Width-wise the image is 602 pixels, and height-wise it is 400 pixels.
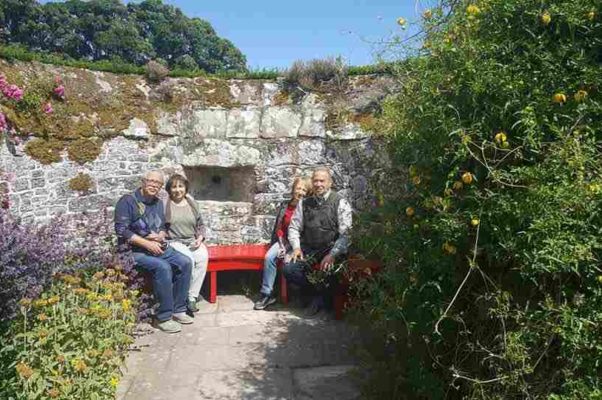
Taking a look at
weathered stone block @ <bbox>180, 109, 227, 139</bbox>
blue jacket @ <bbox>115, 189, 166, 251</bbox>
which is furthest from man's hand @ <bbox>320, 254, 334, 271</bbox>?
weathered stone block @ <bbox>180, 109, 227, 139</bbox>

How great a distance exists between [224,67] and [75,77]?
2605cm

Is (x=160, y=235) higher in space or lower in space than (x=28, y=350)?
higher

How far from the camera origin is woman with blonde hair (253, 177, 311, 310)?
482 centimetres

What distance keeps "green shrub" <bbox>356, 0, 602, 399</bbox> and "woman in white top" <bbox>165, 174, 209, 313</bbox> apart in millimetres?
2581

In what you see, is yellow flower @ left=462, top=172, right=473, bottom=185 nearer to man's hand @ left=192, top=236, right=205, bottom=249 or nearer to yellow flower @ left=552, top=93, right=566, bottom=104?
yellow flower @ left=552, top=93, right=566, bottom=104

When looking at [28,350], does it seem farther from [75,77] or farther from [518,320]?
[75,77]

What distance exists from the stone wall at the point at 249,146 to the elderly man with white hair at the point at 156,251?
1.14 m

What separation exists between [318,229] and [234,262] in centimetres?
98

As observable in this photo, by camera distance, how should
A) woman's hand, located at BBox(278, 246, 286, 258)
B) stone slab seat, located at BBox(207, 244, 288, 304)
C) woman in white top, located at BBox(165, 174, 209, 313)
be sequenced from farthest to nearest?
stone slab seat, located at BBox(207, 244, 288, 304), woman's hand, located at BBox(278, 246, 286, 258), woman in white top, located at BBox(165, 174, 209, 313)

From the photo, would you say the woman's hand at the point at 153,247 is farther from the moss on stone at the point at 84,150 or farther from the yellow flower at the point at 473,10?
the yellow flower at the point at 473,10

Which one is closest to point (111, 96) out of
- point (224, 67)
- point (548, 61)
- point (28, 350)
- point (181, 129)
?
point (181, 129)

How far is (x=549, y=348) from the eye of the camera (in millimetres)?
1959

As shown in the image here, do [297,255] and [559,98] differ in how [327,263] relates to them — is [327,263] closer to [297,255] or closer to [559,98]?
[297,255]

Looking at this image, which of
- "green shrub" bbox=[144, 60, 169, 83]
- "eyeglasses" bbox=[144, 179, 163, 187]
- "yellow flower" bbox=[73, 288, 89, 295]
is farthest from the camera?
"green shrub" bbox=[144, 60, 169, 83]
